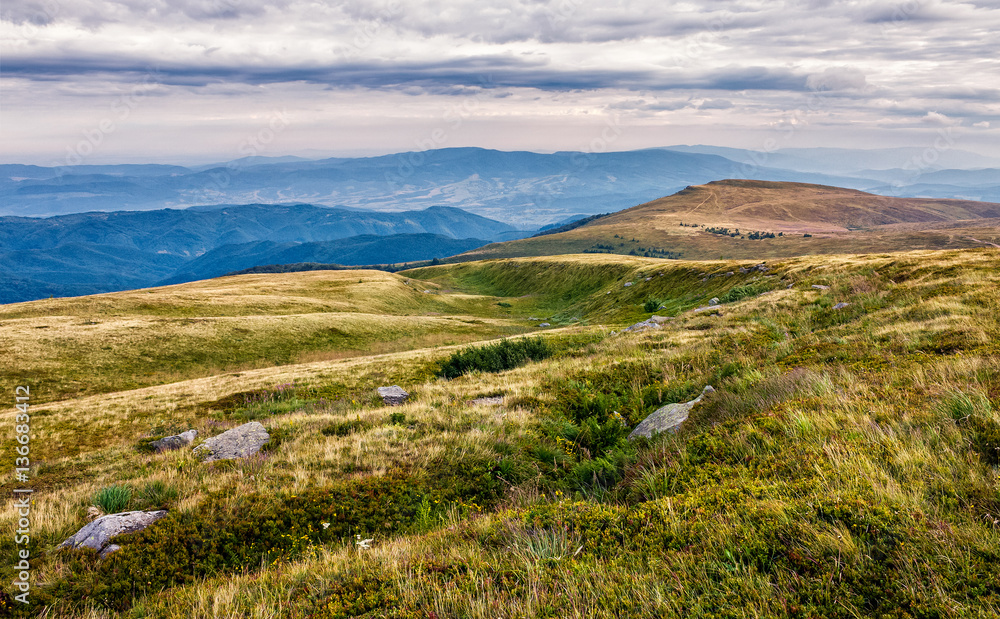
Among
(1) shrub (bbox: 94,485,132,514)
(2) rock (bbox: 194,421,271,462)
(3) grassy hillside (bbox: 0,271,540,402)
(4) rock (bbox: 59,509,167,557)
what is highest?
(4) rock (bbox: 59,509,167,557)

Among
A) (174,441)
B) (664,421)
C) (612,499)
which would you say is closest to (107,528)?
(612,499)

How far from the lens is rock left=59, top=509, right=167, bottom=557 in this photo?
252 inches

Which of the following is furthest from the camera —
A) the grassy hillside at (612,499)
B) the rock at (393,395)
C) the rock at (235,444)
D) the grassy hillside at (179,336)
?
the grassy hillside at (179,336)

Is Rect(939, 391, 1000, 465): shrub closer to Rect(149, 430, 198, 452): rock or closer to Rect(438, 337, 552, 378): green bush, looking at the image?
Rect(438, 337, 552, 378): green bush

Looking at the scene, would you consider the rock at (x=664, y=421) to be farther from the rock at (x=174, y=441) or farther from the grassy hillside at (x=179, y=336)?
the grassy hillside at (x=179, y=336)

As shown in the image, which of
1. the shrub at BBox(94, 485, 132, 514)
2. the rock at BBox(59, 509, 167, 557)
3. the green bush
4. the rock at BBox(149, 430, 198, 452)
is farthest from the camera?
the green bush

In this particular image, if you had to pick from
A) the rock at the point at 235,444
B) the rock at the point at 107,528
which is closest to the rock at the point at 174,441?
the rock at the point at 235,444

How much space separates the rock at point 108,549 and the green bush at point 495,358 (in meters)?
15.9

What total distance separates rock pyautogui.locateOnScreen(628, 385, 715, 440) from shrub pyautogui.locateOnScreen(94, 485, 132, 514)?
9.50 m

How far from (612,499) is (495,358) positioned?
53.8 ft

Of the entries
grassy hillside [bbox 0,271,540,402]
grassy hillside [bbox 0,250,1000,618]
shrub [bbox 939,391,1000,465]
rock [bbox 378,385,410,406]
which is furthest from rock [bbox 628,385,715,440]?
grassy hillside [bbox 0,271,540,402]

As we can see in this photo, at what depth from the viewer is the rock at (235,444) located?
10172mm

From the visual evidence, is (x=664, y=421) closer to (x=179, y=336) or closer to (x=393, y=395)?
(x=393, y=395)

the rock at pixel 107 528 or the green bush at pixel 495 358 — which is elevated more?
the rock at pixel 107 528
